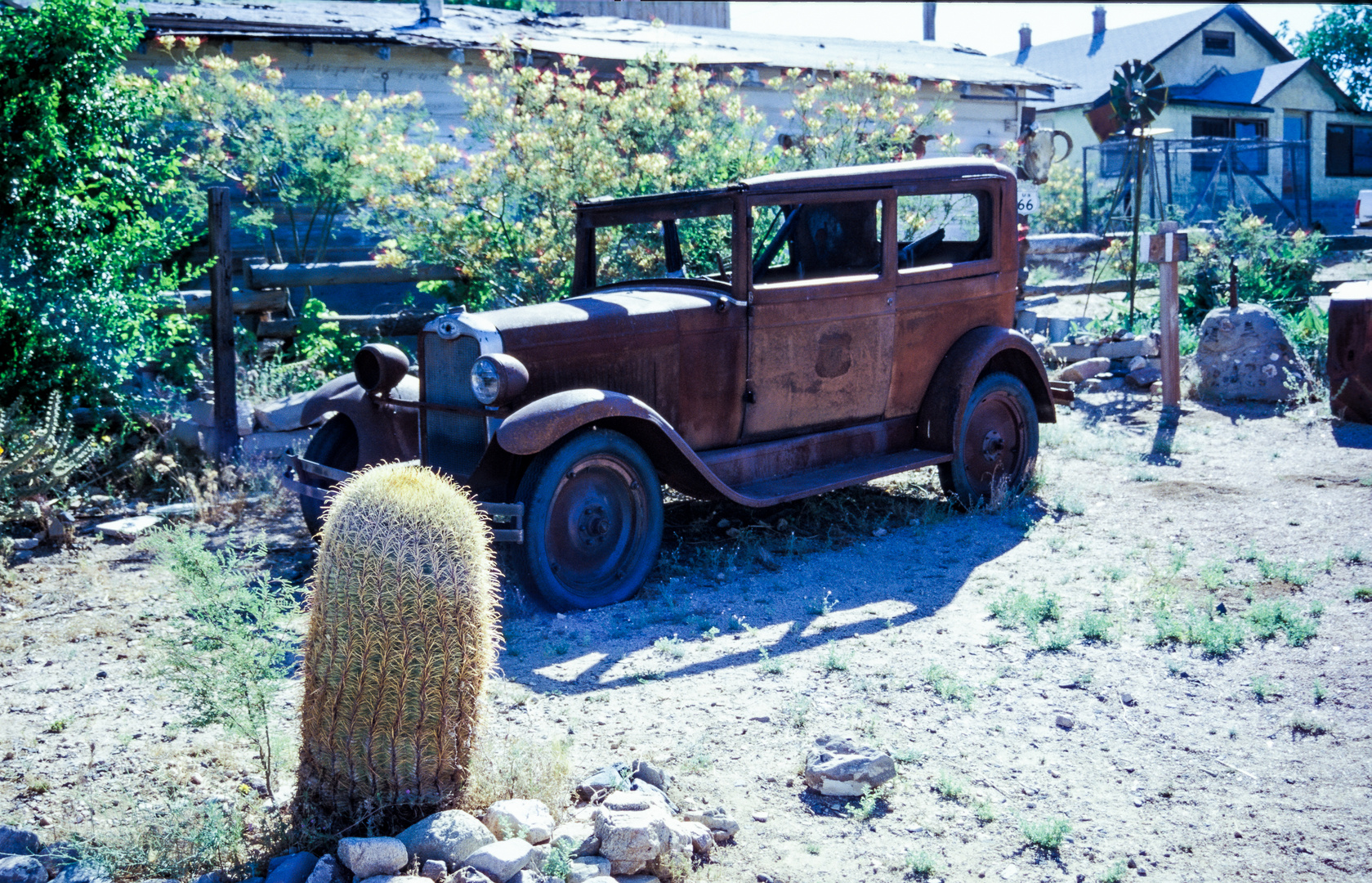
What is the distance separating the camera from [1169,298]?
875 cm

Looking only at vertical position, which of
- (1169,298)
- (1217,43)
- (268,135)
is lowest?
(1169,298)

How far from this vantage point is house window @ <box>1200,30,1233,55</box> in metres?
26.5

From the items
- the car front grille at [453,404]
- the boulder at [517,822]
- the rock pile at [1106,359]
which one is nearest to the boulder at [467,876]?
the boulder at [517,822]

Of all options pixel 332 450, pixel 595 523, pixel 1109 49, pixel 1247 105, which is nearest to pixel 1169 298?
pixel 595 523

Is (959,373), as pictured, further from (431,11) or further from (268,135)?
(431,11)

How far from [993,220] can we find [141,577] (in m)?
5.31

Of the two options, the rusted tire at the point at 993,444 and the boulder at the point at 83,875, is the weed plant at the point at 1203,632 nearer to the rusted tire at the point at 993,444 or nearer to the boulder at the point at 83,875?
the rusted tire at the point at 993,444

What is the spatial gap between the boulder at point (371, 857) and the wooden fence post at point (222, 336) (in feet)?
17.1

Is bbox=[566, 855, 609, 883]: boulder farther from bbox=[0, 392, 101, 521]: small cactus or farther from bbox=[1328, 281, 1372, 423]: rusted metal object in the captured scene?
bbox=[1328, 281, 1372, 423]: rusted metal object

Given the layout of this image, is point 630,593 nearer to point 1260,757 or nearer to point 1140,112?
point 1260,757

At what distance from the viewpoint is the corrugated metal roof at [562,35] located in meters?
10.6

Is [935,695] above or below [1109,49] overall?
below

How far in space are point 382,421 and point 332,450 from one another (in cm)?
38

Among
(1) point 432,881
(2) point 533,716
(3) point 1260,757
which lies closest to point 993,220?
(3) point 1260,757
